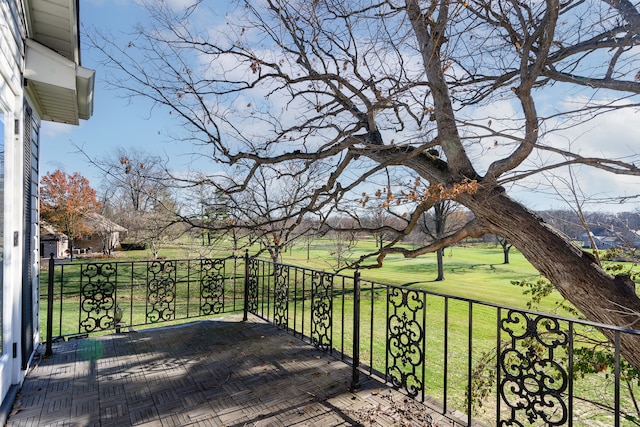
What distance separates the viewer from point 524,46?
2971 millimetres

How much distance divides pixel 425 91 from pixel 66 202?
25721 mm

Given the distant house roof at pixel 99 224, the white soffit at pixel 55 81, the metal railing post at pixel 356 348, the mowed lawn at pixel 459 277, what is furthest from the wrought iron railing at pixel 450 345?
the distant house roof at pixel 99 224

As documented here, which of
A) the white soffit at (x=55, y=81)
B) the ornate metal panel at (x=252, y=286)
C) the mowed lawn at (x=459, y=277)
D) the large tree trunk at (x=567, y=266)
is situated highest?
the white soffit at (x=55, y=81)

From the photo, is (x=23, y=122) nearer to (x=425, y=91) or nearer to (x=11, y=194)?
(x=11, y=194)

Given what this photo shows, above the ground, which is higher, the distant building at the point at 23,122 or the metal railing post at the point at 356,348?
the distant building at the point at 23,122

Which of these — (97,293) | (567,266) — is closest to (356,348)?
(567,266)

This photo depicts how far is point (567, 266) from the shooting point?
10.2 ft

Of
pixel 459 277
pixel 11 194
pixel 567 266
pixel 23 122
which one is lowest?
pixel 459 277

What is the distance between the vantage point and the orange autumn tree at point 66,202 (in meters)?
21.8

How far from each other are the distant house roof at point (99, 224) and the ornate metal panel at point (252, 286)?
73.8ft

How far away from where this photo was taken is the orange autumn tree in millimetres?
21766

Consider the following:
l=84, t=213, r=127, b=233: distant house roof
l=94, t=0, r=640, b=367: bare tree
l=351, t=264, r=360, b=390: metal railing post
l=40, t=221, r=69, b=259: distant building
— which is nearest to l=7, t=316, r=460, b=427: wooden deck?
l=351, t=264, r=360, b=390: metal railing post

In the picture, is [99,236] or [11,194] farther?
[99,236]

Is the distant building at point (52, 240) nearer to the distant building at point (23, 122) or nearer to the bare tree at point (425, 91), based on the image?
the bare tree at point (425, 91)
